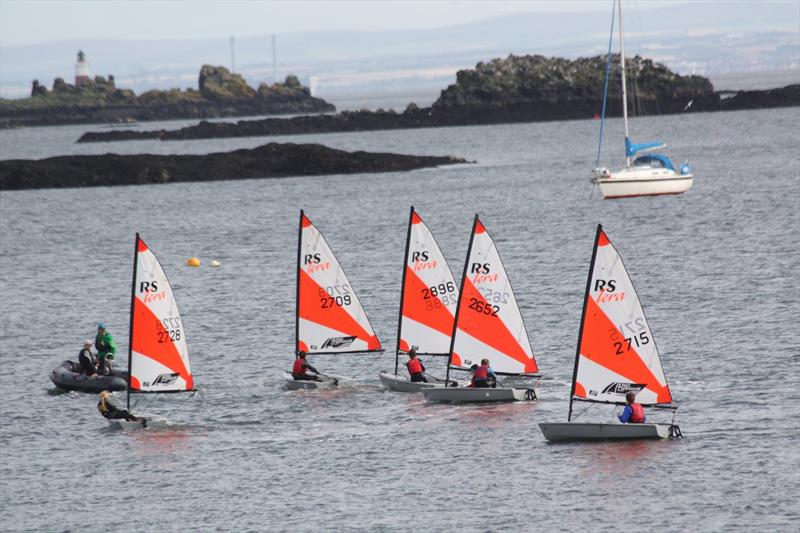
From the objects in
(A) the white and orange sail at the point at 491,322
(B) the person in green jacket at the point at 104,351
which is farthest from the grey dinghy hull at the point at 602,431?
(B) the person in green jacket at the point at 104,351

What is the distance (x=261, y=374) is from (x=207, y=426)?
7.57 meters

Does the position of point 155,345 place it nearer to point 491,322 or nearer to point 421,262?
point 421,262

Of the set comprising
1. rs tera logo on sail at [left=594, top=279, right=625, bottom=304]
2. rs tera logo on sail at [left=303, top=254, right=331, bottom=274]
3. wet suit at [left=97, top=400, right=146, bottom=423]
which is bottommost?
wet suit at [left=97, top=400, right=146, bottom=423]

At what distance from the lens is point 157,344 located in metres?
45.7

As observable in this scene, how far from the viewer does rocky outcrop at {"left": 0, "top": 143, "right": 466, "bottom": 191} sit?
148 metres

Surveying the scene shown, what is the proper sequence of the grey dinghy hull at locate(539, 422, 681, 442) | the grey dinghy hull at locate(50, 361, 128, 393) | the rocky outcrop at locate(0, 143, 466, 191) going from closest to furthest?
the grey dinghy hull at locate(539, 422, 681, 442) → the grey dinghy hull at locate(50, 361, 128, 393) → the rocky outcrop at locate(0, 143, 466, 191)

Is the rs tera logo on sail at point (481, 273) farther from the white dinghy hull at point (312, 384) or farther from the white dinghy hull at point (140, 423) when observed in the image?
the white dinghy hull at point (140, 423)

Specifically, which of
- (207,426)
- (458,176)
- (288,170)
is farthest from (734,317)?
(288,170)

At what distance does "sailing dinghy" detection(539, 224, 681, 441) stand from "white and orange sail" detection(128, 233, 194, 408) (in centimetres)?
1383

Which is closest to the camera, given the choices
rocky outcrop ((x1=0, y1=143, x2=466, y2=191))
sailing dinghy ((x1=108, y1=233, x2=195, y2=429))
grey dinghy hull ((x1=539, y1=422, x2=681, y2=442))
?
grey dinghy hull ((x1=539, y1=422, x2=681, y2=442))

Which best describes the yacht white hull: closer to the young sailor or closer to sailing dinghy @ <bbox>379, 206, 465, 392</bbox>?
sailing dinghy @ <bbox>379, 206, 465, 392</bbox>

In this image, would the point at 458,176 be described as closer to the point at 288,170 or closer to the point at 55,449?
the point at 288,170

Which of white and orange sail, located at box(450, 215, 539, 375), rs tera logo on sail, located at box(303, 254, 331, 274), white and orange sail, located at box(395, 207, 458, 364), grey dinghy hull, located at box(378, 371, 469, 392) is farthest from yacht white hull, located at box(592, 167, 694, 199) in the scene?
white and orange sail, located at box(450, 215, 539, 375)

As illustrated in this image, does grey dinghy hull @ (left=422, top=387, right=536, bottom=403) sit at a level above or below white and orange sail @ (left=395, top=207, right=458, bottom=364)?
below
